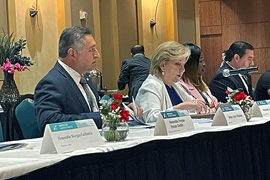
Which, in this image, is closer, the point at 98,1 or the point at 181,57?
the point at 181,57

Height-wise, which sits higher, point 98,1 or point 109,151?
point 98,1

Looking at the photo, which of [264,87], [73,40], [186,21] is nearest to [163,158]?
[73,40]

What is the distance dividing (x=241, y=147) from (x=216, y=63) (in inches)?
352

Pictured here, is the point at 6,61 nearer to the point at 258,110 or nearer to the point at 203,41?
the point at 258,110

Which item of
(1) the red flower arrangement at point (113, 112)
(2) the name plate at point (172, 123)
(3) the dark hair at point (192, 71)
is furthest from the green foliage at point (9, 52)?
(1) the red flower arrangement at point (113, 112)

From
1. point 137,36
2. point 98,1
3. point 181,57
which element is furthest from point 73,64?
point 137,36

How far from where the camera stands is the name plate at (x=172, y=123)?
246cm

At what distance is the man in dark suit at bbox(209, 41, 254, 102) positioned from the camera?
16.5 feet

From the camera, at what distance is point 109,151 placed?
6.43 ft

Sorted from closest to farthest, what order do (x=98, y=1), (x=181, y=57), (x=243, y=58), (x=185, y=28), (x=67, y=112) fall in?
1. (x=67, y=112)
2. (x=181, y=57)
3. (x=243, y=58)
4. (x=98, y=1)
5. (x=185, y=28)

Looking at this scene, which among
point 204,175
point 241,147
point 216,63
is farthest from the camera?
point 216,63

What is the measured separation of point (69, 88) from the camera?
313 cm

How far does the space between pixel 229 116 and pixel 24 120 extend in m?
1.09

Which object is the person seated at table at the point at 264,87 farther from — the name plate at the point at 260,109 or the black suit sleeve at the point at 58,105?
the black suit sleeve at the point at 58,105
